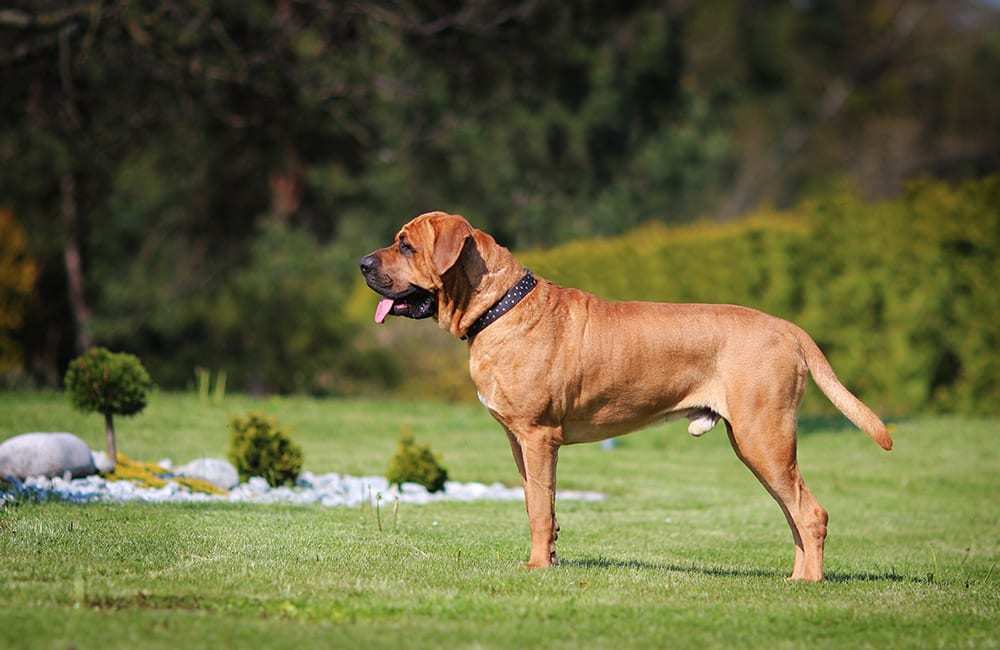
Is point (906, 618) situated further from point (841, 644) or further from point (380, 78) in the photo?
point (380, 78)

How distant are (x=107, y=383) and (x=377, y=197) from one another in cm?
1739

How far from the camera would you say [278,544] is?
25.5 feet

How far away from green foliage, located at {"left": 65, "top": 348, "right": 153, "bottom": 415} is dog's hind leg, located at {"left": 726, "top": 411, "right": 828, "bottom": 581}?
212 inches

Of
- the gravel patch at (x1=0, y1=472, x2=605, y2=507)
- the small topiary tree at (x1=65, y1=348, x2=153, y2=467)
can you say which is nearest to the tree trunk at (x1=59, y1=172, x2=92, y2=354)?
the gravel patch at (x1=0, y1=472, x2=605, y2=507)

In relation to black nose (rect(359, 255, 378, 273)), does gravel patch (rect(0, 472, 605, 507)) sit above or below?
below

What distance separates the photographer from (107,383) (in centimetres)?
1054

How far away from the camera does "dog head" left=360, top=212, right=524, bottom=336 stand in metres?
7.43

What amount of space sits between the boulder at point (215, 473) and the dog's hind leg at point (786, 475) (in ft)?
17.0

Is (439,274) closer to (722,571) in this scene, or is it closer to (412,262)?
(412,262)

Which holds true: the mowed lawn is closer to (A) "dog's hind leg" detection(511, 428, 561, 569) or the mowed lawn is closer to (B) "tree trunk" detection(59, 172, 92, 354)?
(A) "dog's hind leg" detection(511, 428, 561, 569)

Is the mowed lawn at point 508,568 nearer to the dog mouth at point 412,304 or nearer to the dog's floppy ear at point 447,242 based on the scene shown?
the dog mouth at point 412,304

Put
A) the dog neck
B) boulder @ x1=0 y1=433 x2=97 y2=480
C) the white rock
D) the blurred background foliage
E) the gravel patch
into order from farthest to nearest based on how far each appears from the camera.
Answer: the blurred background foliage → the white rock → boulder @ x1=0 y1=433 x2=97 y2=480 → the gravel patch → the dog neck

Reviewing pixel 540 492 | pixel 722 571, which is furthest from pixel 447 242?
pixel 722 571

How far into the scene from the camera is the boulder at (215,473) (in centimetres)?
1103
